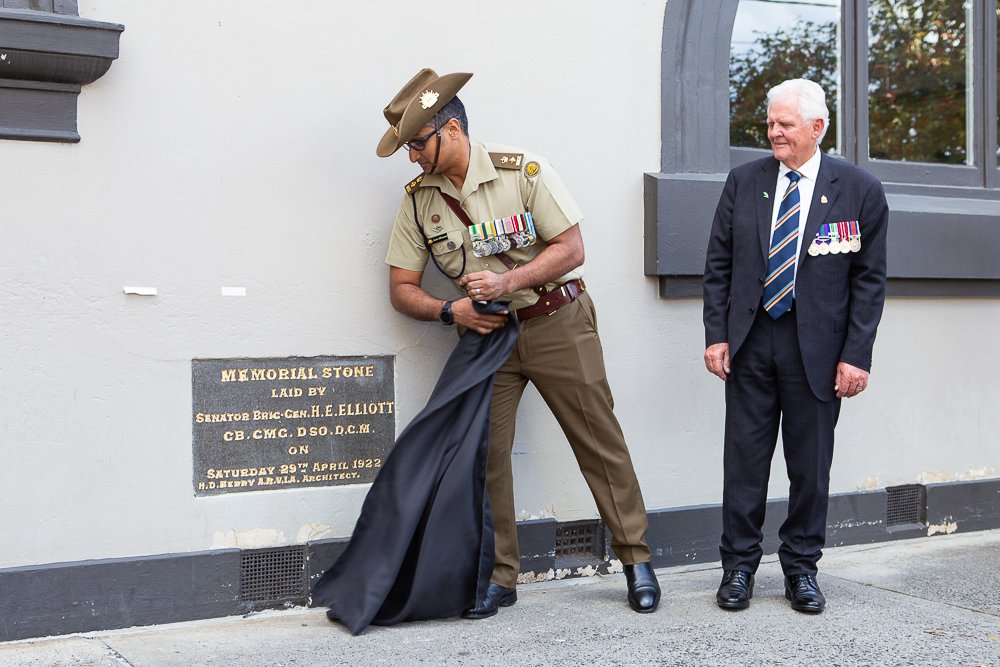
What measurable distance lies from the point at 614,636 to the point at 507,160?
181 cm

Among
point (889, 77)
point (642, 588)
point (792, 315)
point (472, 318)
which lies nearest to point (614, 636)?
point (642, 588)

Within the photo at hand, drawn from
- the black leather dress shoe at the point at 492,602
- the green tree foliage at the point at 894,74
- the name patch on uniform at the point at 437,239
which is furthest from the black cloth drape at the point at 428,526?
the green tree foliage at the point at 894,74

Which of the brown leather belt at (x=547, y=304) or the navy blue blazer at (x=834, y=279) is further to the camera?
the brown leather belt at (x=547, y=304)

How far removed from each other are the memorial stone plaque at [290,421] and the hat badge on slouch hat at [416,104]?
3.08ft

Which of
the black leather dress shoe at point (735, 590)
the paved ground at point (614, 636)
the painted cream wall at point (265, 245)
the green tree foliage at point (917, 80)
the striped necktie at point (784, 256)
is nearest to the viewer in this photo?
the paved ground at point (614, 636)

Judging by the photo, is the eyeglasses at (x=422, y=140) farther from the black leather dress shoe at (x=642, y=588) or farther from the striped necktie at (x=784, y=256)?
the black leather dress shoe at (x=642, y=588)

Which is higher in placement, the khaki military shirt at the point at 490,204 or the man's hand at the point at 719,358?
the khaki military shirt at the point at 490,204

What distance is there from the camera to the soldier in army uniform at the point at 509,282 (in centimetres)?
409

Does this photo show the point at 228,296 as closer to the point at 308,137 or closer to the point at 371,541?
the point at 308,137

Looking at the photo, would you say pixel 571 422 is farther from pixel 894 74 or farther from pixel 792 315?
pixel 894 74

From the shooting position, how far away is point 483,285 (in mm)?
4023

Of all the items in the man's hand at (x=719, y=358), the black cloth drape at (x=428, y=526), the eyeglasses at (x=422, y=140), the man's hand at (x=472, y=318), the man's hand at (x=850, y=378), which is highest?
the eyeglasses at (x=422, y=140)

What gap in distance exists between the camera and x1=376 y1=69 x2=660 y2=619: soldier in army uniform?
409 cm

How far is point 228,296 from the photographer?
4.21 metres
